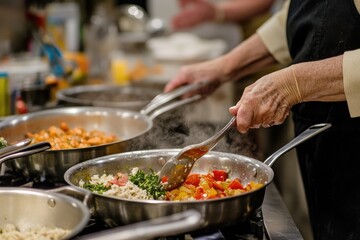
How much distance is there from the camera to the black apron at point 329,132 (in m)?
2.06

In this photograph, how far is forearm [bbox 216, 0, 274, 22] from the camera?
5.11 metres

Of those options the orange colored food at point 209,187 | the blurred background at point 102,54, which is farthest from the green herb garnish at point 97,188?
the blurred background at point 102,54

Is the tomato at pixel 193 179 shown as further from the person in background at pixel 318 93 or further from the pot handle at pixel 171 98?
the pot handle at pixel 171 98

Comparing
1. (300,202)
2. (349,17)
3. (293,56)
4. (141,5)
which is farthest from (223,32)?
(349,17)

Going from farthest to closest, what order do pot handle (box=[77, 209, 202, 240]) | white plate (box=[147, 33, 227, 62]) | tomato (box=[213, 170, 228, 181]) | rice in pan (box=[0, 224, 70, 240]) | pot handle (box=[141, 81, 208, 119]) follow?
white plate (box=[147, 33, 227, 62])
pot handle (box=[141, 81, 208, 119])
tomato (box=[213, 170, 228, 181])
rice in pan (box=[0, 224, 70, 240])
pot handle (box=[77, 209, 202, 240])

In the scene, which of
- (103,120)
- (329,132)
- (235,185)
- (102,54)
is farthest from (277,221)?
(102,54)

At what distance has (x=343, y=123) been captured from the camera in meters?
2.12

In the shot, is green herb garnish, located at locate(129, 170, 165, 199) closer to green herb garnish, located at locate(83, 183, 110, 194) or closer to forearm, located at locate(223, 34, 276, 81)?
green herb garnish, located at locate(83, 183, 110, 194)

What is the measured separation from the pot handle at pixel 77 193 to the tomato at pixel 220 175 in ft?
1.55

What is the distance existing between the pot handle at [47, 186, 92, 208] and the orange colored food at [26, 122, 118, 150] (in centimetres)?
56

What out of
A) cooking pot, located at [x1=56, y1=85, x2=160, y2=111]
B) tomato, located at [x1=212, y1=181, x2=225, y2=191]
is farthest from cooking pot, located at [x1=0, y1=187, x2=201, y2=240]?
cooking pot, located at [x1=56, y1=85, x2=160, y2=111]

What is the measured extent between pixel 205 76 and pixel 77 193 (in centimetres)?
128

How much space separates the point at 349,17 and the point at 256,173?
0.66 metres

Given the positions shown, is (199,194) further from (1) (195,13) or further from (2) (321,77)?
(1) (195,13)
